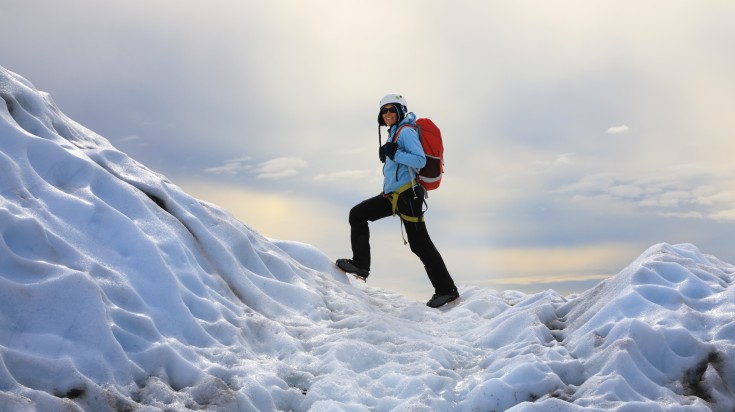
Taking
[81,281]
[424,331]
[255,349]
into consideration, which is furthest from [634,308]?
[81,281]

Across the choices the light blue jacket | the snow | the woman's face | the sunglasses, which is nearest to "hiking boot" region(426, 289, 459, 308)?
the snow

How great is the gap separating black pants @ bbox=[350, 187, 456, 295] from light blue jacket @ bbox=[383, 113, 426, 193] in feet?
0.83

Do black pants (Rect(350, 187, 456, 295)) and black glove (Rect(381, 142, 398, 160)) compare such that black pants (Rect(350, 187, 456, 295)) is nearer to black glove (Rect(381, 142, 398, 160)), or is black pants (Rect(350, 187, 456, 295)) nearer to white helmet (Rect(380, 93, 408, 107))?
black glove (Rect(381, 142, 398, 160))

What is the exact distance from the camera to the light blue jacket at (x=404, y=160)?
39.2ft

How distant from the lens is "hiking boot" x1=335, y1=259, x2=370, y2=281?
13055 millimetres

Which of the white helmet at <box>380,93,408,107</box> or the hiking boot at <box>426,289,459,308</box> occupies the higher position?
the white helmet at <box>380,93,408,107</box>

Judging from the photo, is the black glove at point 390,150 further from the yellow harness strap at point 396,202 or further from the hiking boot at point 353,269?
the hiking boot at point 353,269

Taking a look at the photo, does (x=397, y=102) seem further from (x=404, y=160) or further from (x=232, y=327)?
(x=232, y=327)

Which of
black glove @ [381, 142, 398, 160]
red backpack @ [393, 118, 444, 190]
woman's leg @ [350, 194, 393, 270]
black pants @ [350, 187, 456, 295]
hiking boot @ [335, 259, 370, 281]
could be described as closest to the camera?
black glove @ [381, 142, 398, 160]

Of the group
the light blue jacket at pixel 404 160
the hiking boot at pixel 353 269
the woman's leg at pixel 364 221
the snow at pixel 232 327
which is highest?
the light blue jacket at pixel 404 160

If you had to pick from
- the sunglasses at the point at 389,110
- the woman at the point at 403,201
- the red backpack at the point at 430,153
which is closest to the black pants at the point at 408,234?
the woman at the point at 403,201

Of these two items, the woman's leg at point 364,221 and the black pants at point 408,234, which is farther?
the woman's leg at point 364,221

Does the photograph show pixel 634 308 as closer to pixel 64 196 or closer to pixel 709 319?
pixel 709 319

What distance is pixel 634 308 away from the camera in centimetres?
864
